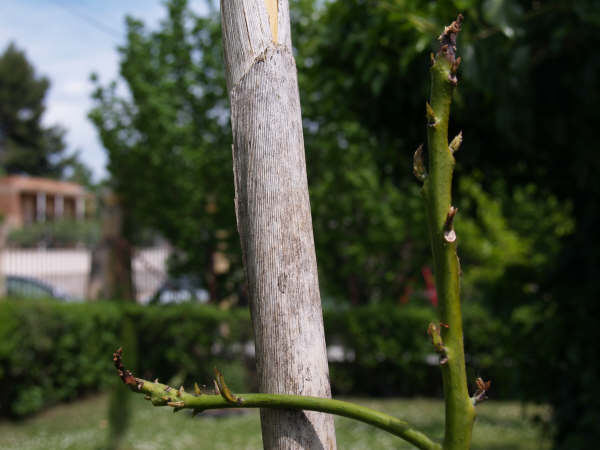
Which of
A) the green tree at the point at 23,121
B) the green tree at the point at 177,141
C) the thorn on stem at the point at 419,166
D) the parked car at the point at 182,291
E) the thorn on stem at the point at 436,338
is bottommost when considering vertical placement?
the parked car at the point at 182,291

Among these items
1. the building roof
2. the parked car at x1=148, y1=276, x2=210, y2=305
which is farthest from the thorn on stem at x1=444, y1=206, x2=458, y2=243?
the building roof

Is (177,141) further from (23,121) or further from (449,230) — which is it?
(23,121)

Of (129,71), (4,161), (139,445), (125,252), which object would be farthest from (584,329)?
(4,161)

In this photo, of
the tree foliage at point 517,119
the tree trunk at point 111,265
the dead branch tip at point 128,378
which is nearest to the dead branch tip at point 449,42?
the dead branch tip at point 128,378

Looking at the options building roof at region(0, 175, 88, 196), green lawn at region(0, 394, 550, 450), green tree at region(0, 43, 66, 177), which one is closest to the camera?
green lawn at region(0, 394, 550, 450)

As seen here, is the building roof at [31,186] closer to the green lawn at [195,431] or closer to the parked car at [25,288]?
the parked car at [25,288]

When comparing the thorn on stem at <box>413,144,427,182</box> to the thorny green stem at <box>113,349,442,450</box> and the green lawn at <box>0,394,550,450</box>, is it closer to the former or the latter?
the thorny green stem at <box>113,349,442,450</box>

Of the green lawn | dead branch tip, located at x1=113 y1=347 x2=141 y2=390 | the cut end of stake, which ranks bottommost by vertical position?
the green lawn
